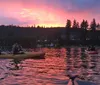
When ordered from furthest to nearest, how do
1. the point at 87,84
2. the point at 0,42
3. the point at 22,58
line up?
the point at 0,42 < the point at 22,58 < the point at 87,84

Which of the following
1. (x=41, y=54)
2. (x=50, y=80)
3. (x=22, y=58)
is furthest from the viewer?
(x=41, y=54)

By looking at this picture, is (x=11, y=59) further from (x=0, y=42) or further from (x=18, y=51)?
(x=0, y=42)

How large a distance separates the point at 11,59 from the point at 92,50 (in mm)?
30571

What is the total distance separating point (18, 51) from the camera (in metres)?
53.0

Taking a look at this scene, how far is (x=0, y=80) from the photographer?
26578mm

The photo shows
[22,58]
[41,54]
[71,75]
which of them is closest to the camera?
[71,75]

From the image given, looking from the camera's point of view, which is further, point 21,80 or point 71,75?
point 21,80

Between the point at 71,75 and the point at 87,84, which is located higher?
the point at 71,75

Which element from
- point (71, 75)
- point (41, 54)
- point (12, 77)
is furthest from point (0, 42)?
point (71, 75)

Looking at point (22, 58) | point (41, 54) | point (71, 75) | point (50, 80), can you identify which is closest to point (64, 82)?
point (50, 80)

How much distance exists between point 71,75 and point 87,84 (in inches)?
261

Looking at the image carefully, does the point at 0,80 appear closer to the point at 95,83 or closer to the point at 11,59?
the point at 95,83

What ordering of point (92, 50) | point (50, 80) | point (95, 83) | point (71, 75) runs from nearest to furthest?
1. point (71, 75)
2. point (95, 83)
3. point (50, 80)
4. point (92, 50)

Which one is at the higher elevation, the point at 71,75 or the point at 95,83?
the point at 71,75
